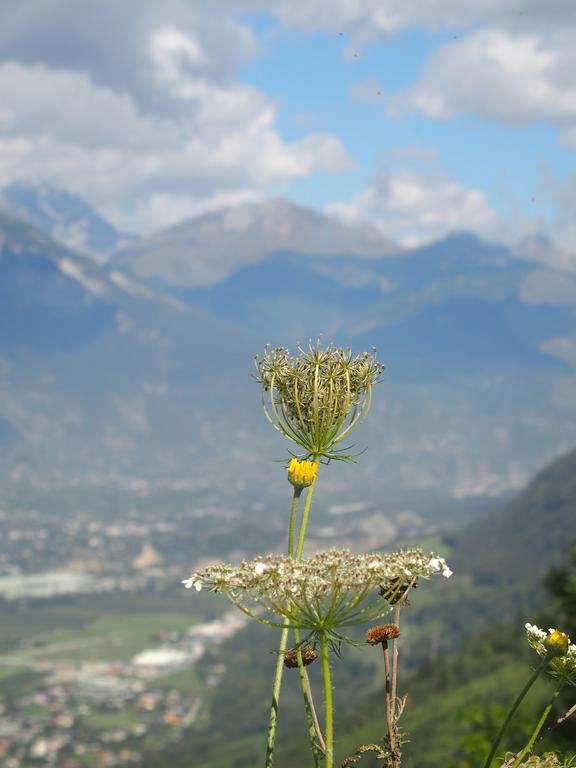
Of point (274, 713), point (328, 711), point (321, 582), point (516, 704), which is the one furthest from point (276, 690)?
point (516, 704)

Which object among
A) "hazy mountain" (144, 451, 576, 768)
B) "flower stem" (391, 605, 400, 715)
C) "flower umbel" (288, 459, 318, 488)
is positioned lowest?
"flower stem" (391, 605, 400, 715)

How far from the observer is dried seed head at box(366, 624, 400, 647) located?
171 inches

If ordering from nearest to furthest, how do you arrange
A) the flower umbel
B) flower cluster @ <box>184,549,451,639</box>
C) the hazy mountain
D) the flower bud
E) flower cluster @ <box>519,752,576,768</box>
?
the flower bud < flower cluster @ <box>519,752,576,768</box> < flower cluster @ <box>184,549,451,639</box> < the flower umbel < the hazy mountain

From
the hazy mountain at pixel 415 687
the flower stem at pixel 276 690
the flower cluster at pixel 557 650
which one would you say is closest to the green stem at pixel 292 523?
the flower stem at pixel 276 690

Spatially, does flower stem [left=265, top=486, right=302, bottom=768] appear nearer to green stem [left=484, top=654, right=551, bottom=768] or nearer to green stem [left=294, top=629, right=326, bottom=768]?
green stem [left=294, top=629, right=326, bottom=768]

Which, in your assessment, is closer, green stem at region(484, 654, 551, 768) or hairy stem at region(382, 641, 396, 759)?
green stem at region(484, 654, 551, 768)

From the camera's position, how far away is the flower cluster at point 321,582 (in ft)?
14.1

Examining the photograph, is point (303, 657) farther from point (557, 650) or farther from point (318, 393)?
point (318, 393)

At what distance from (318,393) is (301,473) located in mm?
539

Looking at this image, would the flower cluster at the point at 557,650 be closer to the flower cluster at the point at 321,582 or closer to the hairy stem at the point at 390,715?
the flower cluster at the point at 321,582

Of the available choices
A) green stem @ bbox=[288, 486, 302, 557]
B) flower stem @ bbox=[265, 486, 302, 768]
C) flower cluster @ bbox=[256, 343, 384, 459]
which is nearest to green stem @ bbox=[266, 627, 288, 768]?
flower stem @ bbox=[265, 486, 302, 768]

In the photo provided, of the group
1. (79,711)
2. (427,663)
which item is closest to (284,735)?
(427,663)

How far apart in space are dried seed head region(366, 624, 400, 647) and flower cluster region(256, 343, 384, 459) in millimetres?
1281

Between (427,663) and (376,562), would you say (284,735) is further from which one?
(376,562)
